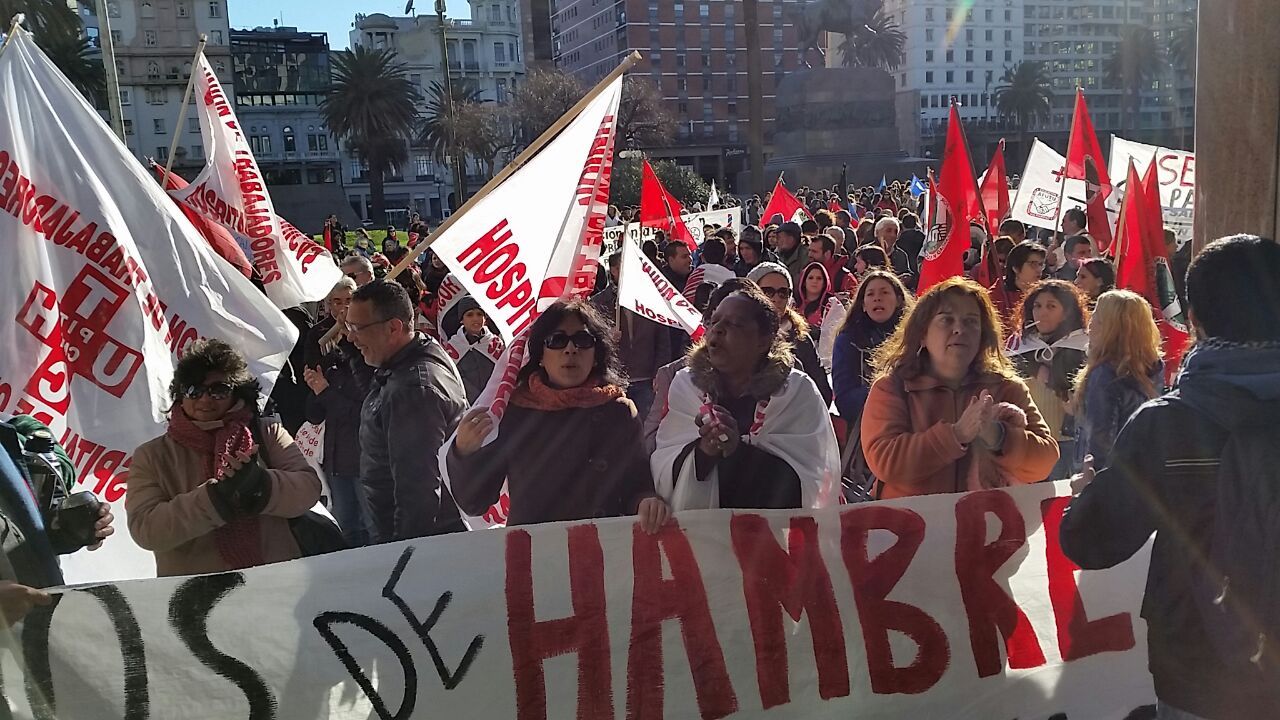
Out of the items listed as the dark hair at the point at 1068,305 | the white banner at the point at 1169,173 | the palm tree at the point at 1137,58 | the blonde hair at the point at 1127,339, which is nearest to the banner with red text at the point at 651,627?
the blonde hair at the point at 1127,339

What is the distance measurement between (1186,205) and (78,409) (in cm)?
866

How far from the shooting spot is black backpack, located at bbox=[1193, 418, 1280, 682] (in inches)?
80.5

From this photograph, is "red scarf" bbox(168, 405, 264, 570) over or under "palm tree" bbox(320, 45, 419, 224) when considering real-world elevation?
under

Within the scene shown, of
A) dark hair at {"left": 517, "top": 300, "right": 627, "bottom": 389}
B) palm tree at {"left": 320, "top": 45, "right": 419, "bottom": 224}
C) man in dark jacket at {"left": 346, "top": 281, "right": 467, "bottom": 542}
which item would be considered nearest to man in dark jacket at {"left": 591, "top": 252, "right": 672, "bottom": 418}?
man in dark jacket at {"left": 346, "top": 281, "right": 467, "bottom": 542}

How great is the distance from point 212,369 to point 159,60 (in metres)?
80.8

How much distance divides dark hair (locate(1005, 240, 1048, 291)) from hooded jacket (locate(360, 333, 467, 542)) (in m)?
4.25

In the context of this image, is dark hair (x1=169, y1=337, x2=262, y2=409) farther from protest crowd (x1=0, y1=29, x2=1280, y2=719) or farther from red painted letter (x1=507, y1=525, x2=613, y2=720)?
red painted letter (x1=507, y1=525, x2=613, y2=720)

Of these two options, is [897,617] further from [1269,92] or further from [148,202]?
[148,202]

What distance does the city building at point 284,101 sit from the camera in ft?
270

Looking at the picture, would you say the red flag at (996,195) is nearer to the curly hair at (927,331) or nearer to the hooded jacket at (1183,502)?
the curly hair at (927,331)

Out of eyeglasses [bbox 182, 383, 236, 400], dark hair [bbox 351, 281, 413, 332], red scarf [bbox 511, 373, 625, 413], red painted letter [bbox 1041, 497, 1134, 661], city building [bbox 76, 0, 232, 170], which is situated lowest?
red painted letter [bbox 1041, 497, 1134, 661]

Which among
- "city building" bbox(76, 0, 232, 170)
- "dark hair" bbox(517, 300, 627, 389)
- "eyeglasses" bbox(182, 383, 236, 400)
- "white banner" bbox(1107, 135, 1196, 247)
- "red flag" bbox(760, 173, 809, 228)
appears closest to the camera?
"eyeglasses" bbox(182, 383, 236, 400)

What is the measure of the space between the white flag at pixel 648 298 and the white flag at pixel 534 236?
3.31ft

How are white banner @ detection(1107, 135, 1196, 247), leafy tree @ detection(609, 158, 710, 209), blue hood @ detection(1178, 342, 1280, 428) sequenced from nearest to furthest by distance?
blue hood @ detection(1178, 342, 1280, 428), white banner @ detection(1107, 135, 1196, 247), leafy tree @ detection(609, 158, 710, 209)
